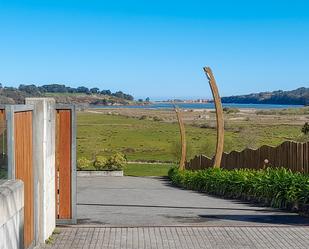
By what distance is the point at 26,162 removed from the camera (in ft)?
25.5

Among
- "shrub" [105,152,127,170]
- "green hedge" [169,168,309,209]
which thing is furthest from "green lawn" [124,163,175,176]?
"green hedge" [169,168,309,209]

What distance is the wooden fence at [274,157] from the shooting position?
56.5ft

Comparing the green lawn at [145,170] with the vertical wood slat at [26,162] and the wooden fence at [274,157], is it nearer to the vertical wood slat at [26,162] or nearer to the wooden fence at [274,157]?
the wooden fence at [274,157]

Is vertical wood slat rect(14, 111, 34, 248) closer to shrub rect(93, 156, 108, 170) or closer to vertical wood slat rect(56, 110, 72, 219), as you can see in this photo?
vertical wood slat rect(56, 110, 72, 219)

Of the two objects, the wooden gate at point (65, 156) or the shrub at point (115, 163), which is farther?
the shrub at point (115, 163)

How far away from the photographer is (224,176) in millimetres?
20938

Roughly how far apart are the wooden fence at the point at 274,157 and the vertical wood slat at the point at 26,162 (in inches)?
414

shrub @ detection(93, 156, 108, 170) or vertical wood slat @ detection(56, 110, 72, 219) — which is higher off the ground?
vertical wood slat @ detection(56, 110, 72, 219)

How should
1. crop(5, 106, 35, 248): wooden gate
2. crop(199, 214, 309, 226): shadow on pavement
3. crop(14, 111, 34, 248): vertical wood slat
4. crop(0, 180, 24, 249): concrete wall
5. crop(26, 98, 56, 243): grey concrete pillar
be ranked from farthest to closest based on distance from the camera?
crop(199, 214, 309, 226): shadow on pavement
crop(26, 98, 56, 243): grey concrete pillar
crop(14, 111, 34, 248): vertical wood slat
crop(5, 106, 35, 248): wooden gate
crop(0, 180, 24, 249): concrete wall

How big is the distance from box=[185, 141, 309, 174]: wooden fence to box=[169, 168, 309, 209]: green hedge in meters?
0.45

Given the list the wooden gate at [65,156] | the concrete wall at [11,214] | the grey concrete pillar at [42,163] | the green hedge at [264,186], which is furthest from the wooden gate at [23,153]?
the green hedge at [264,186]

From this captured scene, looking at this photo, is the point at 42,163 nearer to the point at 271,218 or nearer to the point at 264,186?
the point at 271,218

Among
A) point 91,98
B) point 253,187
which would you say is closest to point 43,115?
point 253,187

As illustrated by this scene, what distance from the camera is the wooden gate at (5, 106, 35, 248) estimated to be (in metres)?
6.68
